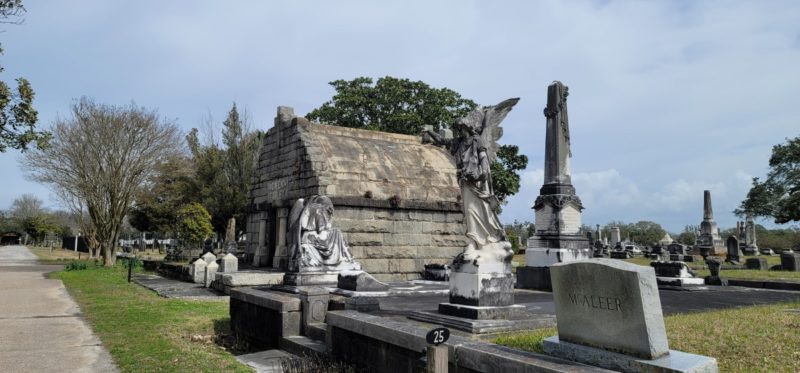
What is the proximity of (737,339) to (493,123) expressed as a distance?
3649mm

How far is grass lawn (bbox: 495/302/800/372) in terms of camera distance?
438 centimetres

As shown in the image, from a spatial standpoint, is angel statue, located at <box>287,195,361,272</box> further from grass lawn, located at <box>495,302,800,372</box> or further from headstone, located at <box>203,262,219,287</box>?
headstone, located at <box>203,262,219,287</box>

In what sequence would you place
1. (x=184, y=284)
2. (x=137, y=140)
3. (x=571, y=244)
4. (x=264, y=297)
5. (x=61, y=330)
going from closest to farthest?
(x=264, y=297) → (x=61, y=330) → (x=571, y=244) → (x=184, y=284) → (x=137, y=140)

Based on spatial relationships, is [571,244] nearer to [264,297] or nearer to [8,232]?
[264,297]

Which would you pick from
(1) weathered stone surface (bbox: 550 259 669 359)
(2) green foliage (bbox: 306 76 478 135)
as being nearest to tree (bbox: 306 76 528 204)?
(2) green foliage (bbox: 306 76 478 135)

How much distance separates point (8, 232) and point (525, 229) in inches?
3053

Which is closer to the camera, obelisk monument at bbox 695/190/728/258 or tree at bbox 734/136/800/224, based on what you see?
obelisk monument at bbox 695/190/728/258

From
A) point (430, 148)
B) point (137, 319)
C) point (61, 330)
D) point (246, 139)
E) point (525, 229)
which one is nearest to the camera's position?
point (61, 330)

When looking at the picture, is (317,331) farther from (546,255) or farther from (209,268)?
(209,268)

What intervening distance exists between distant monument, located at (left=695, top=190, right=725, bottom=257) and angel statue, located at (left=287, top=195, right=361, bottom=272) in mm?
24836

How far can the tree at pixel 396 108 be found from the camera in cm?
3188

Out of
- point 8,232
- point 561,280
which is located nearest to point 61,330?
point 561,280

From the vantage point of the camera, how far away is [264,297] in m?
8.24

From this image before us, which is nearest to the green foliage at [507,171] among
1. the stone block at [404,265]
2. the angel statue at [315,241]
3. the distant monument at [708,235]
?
the distant monument at [708,235]
